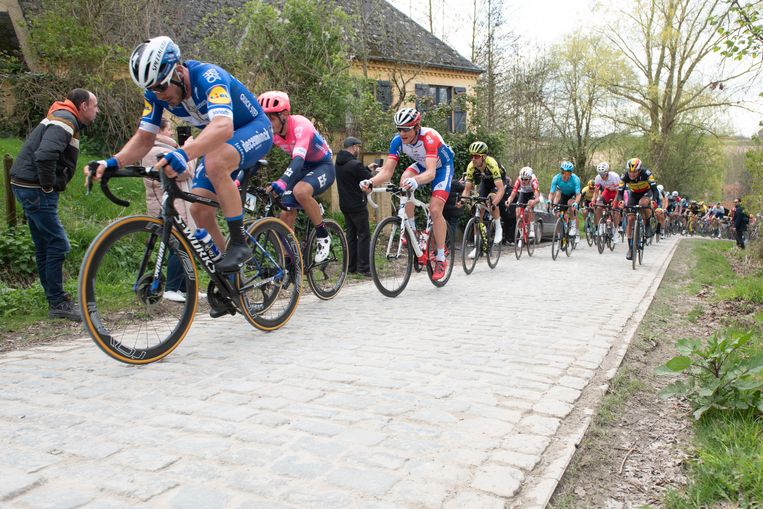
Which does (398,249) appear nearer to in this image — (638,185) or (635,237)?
(635,237)

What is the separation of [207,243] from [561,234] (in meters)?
11.1

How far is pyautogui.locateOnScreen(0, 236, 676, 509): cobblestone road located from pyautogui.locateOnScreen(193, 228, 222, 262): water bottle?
0.75 metres

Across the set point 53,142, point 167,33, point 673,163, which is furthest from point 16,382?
point 673,163

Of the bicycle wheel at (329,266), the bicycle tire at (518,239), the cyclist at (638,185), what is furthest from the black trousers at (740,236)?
the bicycle wheel at (329,266)

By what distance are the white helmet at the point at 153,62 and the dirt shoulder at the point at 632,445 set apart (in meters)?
3.57

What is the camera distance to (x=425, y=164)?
8.23 meters

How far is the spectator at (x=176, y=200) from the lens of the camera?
4.48m

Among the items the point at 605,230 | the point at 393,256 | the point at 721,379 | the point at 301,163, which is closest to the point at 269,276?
the point at 301,163

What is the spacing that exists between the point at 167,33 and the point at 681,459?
15313 millimetres

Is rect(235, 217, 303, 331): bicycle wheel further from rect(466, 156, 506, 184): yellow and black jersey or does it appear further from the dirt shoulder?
rect(466, 156, 506, 184): yellow and black jersey

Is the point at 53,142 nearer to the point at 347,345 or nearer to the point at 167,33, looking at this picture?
the point at 347,345

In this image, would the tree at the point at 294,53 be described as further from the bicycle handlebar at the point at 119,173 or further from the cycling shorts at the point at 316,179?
the bicycle handlebar at the point at 119,173

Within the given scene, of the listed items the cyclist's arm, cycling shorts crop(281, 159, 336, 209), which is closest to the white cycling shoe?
cycling shorts crop(281, 159, 336, 209)

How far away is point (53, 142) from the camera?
5.77 m
